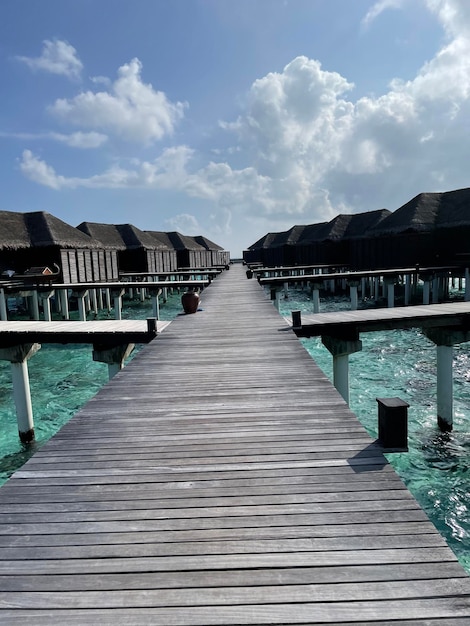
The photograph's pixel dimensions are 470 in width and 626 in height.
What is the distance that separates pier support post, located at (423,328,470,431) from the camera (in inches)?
353

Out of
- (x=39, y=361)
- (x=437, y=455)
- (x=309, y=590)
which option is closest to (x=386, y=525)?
(x=309, y=590)

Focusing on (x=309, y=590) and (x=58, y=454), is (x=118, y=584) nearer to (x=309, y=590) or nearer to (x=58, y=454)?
(x=309, y=590)

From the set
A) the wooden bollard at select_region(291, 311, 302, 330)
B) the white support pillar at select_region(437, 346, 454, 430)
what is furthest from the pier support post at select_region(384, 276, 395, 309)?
the wooden bollard at select_region(291, 311, 302, 330)

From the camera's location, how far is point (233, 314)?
1086 cm

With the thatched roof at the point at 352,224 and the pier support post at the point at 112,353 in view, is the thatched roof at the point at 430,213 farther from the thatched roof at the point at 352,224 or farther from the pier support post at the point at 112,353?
the pier support post at the point at 112,353

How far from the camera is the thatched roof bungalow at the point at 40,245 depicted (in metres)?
25.5

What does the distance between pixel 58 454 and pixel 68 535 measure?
1110 millimetres

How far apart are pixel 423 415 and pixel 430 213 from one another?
934 inches

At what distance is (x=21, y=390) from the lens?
30.0ft

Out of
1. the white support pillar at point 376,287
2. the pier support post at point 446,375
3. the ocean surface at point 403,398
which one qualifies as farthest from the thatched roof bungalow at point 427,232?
the pier support post at point 446,375

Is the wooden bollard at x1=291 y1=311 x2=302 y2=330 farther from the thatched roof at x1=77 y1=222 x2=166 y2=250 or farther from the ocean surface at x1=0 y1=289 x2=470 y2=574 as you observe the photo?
the thatched roof at x1=77 y1=222 x2=166 y2=250

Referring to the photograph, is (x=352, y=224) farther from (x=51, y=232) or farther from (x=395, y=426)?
(x=395, y=426)

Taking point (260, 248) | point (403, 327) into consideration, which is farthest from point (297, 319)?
point (260, 248)

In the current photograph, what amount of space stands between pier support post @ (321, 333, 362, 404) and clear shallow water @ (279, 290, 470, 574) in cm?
144
